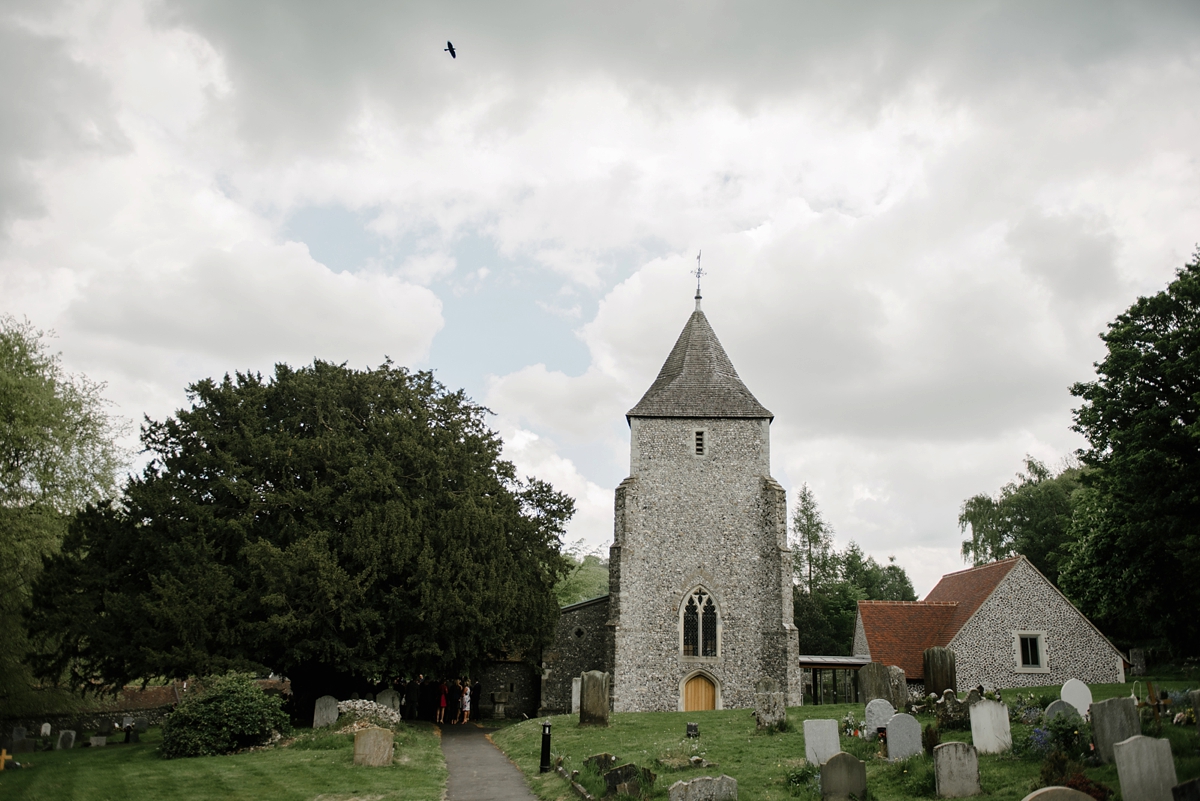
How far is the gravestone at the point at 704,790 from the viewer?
9.39 m

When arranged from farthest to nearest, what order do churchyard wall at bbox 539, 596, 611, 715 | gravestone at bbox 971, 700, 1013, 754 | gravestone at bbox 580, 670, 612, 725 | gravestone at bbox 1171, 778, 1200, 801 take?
churchyard wall at bbox 539, 596, 611, 715 → gravestone at bbox 580, 670, 612, 725 → gravestone at bbox 971, 700, 1013, 754 → gravestone at bbox 1171, 778, 1200, 801

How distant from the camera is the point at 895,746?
11484mm

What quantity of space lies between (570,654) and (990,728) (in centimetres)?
1702

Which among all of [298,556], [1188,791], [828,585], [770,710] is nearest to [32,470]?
[298,556]

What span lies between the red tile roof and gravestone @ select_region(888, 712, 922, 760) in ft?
54.4

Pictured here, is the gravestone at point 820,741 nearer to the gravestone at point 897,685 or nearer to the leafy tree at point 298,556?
the gravestone at point 897,685

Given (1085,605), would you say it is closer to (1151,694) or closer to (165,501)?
(1151,694)

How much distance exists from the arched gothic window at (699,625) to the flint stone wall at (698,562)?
205mm

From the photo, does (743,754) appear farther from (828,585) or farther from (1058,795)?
(828,585)

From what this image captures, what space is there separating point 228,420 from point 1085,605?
27.3m

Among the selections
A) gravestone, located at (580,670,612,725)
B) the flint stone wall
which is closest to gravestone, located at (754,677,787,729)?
gravestone, located at (580,670,612,725)

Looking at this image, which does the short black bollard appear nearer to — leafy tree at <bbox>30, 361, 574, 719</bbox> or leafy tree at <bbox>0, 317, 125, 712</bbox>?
leafy tree at <bbox>30, 361, 574, 719</bbox>

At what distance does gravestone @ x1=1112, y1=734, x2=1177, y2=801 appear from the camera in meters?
7.45

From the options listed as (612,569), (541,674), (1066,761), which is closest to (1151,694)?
(1066,761)
